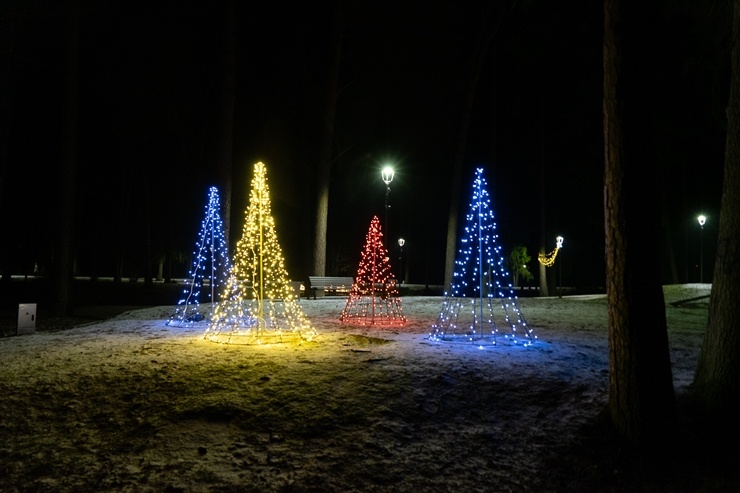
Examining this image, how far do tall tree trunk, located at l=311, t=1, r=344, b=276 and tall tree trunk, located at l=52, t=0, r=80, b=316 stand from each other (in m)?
8.38

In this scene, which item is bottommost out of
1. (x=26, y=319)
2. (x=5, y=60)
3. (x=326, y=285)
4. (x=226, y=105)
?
(x=26, y=319)

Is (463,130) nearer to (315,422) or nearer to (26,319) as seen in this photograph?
(26,319)

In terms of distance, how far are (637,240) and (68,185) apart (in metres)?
13.8

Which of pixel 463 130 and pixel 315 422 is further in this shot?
pixel 463 130

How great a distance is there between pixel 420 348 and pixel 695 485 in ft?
13.5

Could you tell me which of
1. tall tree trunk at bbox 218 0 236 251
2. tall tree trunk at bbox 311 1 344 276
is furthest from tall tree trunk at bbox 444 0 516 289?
tall tree trunk at bbox 218 0 236 251

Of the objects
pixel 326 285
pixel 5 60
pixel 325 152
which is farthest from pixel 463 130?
pixel 5 60

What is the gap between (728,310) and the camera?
5.23 m

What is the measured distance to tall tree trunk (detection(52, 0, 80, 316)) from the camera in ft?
45.3

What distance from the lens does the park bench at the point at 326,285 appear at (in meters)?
19.0

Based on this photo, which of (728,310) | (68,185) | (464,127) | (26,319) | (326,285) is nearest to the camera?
(728,310)

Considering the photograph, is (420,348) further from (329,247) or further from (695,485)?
(329,247)

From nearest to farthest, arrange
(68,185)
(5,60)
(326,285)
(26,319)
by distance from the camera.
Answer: (26,319)
(5,60)
(68,185)
(326,285)

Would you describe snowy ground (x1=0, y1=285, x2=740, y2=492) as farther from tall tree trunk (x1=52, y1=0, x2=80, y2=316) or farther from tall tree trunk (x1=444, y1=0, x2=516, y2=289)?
tall tree trunk (x1=444, y1=0, x2=516, y2=289)
